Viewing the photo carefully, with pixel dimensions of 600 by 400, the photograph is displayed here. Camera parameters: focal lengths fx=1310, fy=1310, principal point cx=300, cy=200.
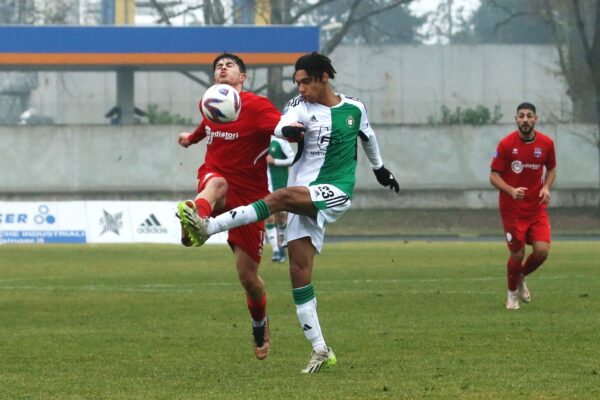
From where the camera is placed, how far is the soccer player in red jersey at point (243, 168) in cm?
1073

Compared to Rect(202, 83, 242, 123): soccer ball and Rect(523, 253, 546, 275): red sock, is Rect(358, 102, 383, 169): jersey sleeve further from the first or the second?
Rect(523, 253, 546, 275): red sock

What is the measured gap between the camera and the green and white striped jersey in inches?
403

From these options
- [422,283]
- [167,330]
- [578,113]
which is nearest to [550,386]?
[167,330]

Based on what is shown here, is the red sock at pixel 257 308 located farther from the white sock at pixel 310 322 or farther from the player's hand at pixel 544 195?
the player's hand at pixel 544 195

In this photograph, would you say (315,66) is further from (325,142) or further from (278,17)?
(278,17)

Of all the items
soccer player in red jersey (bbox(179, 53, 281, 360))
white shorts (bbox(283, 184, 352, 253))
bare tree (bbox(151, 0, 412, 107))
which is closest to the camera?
white shorts (bbox(283, 184, 352, 253))

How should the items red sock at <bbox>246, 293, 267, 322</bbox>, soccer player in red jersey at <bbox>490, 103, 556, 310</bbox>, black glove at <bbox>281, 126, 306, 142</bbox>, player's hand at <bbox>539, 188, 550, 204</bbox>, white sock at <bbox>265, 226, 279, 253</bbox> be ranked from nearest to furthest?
black glove at <bbox>281, 126, 306, 142</bbox>
red sock at <bbox>246, 293, 267, 322</bbox>
player's hand at <bbox>539, 188, 550, 204</bbox>
soccer player in red jersey at <bbox>490, 103, 556, 310</bbox>
white sock at <bbox>265, 226, 279, 253</bbox>

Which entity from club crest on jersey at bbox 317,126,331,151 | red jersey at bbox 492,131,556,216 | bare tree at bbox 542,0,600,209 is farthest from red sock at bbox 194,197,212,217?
bare tree at bbox 542,0,600,209

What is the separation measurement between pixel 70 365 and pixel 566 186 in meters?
41.7

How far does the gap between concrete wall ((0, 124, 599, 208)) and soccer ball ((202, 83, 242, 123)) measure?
37.6m

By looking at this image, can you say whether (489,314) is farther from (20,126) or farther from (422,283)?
(20,126)

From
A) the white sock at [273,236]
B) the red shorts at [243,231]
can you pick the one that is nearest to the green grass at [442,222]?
the white sock at [273,236]

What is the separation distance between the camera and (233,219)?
9.85m

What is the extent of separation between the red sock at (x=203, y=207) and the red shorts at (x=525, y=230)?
6644mm
